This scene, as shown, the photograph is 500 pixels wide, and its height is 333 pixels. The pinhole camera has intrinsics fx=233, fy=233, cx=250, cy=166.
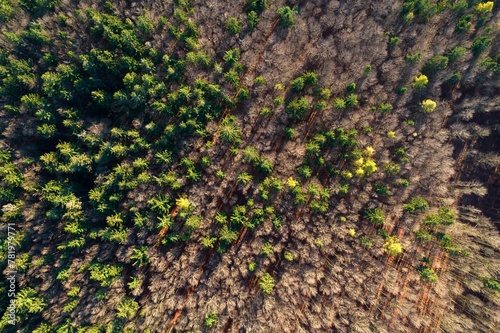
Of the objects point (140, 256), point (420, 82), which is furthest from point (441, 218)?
point (140, 256)

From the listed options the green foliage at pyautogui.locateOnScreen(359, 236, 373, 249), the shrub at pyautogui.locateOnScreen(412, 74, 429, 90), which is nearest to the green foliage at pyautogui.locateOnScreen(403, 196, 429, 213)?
the green foliage at pyautogui.locateOnScreen(359, 236, 373, 249)

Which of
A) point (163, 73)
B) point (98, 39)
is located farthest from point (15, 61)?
point (163, 73)

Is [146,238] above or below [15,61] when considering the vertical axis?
below

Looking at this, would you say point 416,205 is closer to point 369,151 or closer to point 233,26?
point 369,151

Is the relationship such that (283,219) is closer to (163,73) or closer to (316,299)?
(316,299)

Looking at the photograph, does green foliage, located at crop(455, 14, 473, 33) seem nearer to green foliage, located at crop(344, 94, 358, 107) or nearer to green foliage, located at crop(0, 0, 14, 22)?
green foliage, located at crop(344, 94, 358, 107)

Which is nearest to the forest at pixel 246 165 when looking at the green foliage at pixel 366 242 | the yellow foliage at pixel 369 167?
the yellow foliage at pixel 369 167
